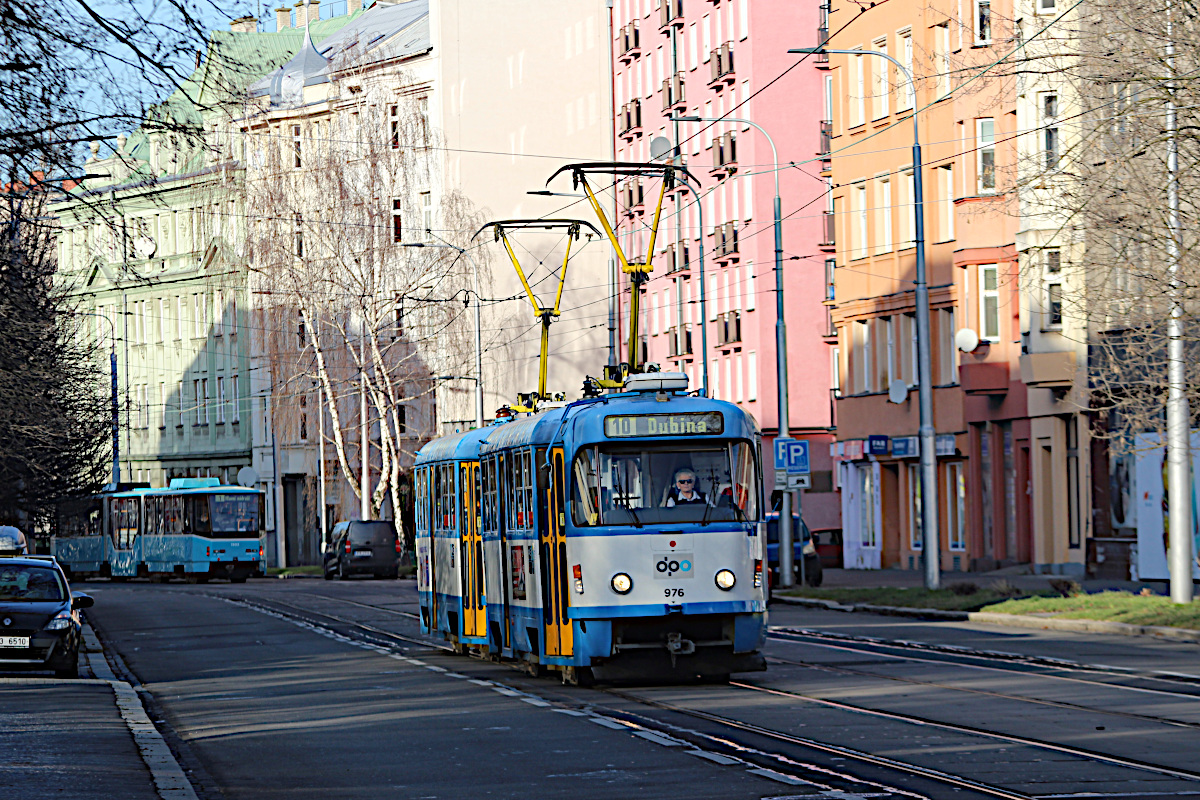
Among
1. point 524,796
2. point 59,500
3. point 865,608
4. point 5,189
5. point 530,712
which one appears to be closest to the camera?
point 524,796

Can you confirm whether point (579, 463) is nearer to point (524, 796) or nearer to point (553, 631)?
point (553, 631)

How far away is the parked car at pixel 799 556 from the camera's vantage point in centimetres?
4578

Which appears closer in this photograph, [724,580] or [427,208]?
[724,580]

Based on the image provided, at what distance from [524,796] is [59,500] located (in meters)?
45.8

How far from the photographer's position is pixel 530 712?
1817cm

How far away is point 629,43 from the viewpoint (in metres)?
88.9

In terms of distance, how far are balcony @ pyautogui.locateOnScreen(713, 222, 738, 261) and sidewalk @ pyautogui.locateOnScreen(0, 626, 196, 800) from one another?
53.9 meters

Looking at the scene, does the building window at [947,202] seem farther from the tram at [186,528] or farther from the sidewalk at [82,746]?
the sidewalk at [82,746]

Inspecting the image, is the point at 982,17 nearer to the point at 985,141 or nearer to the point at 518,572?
the point at 985,141

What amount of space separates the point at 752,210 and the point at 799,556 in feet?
96.7

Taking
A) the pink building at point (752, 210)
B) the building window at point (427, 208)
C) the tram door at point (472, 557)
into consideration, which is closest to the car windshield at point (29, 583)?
the tram door at point (472, 557)

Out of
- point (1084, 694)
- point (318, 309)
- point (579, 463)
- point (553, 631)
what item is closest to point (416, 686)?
point (553, 631)

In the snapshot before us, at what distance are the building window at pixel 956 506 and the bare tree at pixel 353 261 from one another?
2113cm

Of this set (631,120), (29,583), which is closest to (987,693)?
(29,583)
